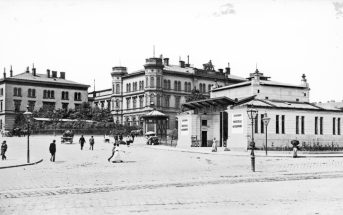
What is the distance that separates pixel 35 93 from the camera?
95.6m

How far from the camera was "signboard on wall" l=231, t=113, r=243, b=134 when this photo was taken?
43.1 meters

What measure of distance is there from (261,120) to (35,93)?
62.9m

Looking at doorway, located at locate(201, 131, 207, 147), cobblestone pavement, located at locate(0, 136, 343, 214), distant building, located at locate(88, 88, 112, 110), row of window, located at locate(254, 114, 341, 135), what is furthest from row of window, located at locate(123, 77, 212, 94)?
cobblestone pavement, located at locate(0, 136, 343, 214)

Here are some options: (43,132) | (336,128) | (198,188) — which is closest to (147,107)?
(43,132)

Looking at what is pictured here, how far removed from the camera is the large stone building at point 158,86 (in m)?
87.4

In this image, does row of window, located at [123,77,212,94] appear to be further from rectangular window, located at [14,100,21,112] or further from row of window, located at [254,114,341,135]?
row of window, located at [254,114,341,135]

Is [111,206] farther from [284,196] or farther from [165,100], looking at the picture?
[165,100]

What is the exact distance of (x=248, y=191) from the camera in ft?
47.9

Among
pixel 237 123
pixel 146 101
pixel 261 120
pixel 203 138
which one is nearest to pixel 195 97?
pixel 146 101

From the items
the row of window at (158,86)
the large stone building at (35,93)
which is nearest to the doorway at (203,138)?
the row of window at (158,86)

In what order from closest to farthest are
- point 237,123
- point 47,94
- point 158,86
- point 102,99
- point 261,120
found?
point 261,120 < point 237,123 < point 158,86 < point 47,94 < point 102,99

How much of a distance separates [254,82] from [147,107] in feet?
122

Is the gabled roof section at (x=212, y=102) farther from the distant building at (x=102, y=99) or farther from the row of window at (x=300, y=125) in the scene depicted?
the distant building at (x=102, y=99)

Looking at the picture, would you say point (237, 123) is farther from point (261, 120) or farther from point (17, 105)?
point (17, 105)
